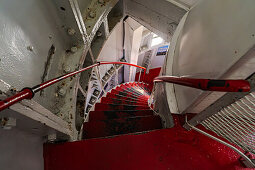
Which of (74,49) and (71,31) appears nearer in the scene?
(71,31)

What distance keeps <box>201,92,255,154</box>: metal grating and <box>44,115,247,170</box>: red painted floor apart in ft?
1.10

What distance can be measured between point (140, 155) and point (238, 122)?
106cm

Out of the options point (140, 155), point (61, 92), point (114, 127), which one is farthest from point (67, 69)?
point (140, 155)

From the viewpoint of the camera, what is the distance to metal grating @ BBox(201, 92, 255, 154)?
40.9 inches

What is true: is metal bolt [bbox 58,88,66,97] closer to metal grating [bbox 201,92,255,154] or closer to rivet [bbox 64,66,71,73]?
rivet [bbox 64,66,71,73]

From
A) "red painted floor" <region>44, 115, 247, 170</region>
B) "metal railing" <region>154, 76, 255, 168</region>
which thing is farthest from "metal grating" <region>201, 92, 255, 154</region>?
"red painted floor" <region>44, 115, 247, 170</region>

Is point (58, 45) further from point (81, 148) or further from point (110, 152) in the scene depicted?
point (110, 152)

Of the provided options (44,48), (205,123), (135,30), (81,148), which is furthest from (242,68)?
(135,30)

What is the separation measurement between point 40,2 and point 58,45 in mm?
521

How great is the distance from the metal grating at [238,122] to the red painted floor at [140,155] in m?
0.34

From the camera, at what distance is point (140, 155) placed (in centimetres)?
157

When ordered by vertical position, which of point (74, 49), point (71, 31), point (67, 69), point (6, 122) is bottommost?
point (6, 122)

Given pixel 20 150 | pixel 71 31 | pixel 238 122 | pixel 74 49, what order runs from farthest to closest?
1. pixel 74 49
2. pixel 71 31
3. pixel 238 122
4. pixel 20 150

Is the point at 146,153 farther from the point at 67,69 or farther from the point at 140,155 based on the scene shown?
the point at 67,69
